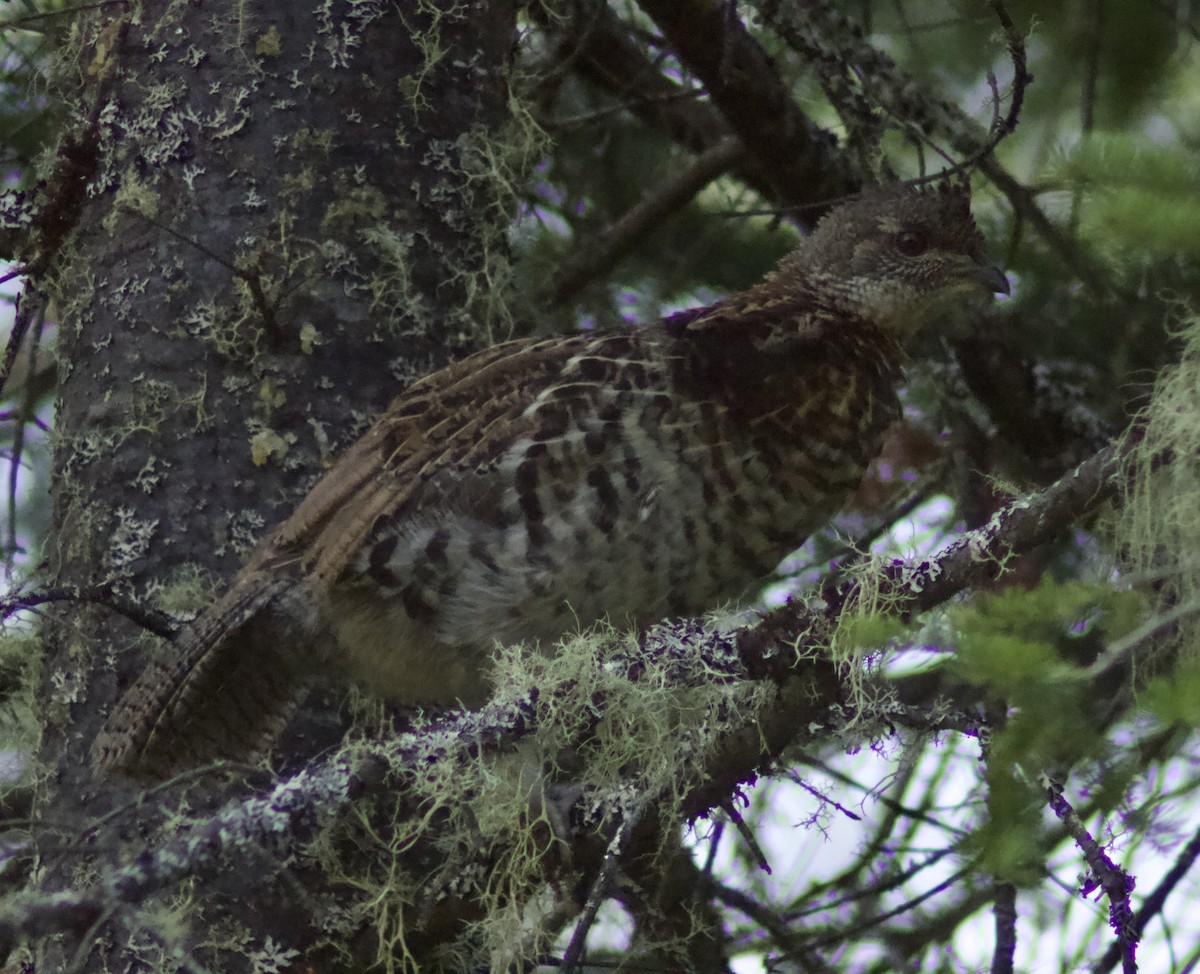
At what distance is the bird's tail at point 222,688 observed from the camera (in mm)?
2467

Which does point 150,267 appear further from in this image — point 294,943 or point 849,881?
point 849,881

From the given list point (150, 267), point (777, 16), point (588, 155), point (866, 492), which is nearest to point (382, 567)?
point (150, 267)

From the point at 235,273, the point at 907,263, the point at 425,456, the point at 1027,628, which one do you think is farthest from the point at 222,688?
the point at 907,263

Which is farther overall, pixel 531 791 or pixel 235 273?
pixel 235 273

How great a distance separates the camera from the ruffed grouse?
249cm

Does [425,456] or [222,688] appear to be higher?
[425,456]

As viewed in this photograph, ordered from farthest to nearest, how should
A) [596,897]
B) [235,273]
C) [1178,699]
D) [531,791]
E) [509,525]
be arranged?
[235,273] < [509,525] < [531,791] < [596,897] < [1178,699]

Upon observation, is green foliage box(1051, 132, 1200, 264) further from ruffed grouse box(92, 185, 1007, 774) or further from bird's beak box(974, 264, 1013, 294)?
bird's beak box(974, 264, 1013, 294)

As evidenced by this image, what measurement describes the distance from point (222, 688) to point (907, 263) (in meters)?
1.58

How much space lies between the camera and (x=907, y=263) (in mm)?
3047

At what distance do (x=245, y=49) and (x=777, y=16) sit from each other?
3.51ft

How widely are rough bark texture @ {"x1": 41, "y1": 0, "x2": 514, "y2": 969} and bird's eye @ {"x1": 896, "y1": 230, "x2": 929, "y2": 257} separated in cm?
83

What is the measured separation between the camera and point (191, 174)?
290 centimetres

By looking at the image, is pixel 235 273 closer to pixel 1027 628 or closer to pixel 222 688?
pixel 222 688
